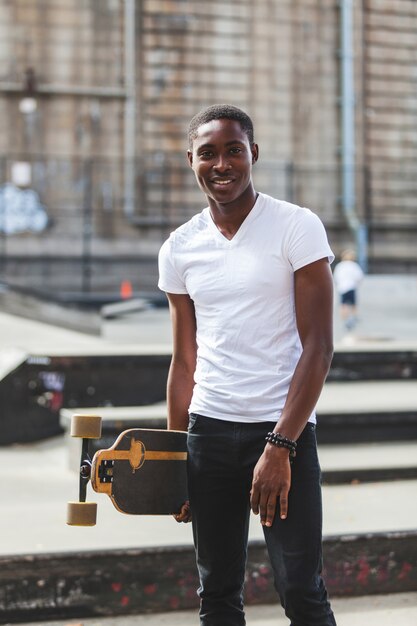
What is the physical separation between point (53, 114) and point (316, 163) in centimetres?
605

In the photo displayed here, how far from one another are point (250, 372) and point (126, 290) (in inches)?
638

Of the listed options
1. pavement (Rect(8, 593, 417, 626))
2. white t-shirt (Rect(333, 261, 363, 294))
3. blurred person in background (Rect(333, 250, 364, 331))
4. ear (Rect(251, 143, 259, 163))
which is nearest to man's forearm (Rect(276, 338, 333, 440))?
ear (Rect(251, 143, 259, 163))

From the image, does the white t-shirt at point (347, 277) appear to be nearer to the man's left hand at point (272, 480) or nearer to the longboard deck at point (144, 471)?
the longboard deck at point (144, 471)

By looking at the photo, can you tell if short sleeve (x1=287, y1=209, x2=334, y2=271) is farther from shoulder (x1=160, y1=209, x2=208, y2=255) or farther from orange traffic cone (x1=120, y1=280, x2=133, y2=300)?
orange traffic cone (x1=120, y1=280, x2=133, y2=300)

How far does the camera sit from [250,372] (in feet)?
7.63

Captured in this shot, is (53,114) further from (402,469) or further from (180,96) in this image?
(402,469)

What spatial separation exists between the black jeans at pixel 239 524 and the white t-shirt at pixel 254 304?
0.07m

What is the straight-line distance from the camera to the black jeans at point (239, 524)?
224cm

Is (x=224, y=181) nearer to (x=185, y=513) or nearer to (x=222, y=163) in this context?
(x=222, y=163)

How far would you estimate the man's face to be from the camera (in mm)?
2328

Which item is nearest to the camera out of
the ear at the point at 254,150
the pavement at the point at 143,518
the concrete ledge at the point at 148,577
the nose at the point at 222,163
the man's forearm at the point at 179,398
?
the nose at the point at 222,163

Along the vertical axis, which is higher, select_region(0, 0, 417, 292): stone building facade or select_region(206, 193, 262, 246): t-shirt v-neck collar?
select_region(0, 0, 417, 292): stone building facade

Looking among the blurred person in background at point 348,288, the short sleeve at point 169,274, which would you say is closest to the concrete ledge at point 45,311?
the blurred person in background at point 348,288

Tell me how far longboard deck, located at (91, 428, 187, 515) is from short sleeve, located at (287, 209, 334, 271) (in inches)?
23.7
